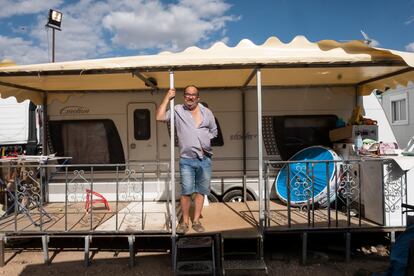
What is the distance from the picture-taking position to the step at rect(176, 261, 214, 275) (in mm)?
4121

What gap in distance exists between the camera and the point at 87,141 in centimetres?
686

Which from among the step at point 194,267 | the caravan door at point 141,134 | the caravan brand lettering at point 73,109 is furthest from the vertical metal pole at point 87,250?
the caravan brand lettering at point 73,109

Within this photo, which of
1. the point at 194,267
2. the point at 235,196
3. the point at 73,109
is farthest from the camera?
the point at 73,109

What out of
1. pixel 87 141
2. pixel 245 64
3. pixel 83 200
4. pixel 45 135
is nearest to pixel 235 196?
A: pixel 83 200

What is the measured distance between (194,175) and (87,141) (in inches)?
111

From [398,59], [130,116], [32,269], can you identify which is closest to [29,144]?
[130,116]

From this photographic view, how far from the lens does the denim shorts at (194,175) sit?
4.72 meters

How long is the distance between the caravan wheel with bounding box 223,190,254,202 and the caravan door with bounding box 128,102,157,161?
136 cm

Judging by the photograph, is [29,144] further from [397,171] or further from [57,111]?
[397,171]

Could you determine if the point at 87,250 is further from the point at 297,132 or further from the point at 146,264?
the point at 297,132

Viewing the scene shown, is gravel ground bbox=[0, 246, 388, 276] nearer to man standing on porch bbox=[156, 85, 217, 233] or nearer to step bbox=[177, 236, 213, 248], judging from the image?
step bbox=[177, 236, 213, 248]

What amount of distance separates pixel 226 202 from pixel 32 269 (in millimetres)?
3088

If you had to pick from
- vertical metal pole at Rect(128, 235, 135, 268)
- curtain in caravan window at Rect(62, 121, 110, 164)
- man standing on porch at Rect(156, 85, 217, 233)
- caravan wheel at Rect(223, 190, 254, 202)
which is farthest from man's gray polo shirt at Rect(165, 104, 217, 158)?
curtain in caravan window at Rect(62, 121, 110, 164)

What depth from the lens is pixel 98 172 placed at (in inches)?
269
